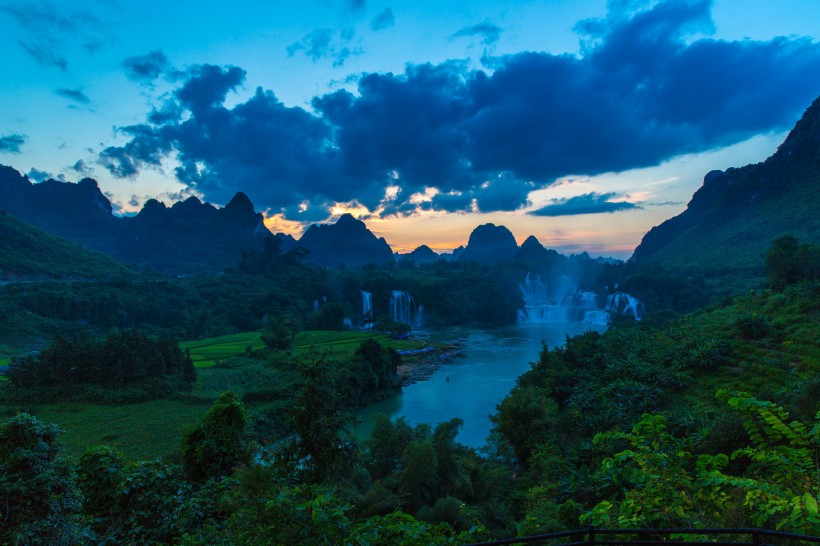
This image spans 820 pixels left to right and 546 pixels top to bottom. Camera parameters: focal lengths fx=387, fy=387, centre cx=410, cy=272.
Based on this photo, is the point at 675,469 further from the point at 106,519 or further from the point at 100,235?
the point at 100,235

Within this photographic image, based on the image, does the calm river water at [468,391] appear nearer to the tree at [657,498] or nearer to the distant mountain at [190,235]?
the tree at [657,498]

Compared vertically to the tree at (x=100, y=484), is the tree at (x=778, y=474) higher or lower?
higher

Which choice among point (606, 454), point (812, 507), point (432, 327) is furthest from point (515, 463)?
point (432, 327)

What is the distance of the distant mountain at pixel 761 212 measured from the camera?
74500 millimetres

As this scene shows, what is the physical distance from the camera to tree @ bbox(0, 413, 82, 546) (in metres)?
5.24

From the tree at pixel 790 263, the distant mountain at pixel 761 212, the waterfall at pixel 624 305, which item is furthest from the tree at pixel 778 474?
the distant mountain at pixel 761 212

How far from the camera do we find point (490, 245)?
625 ft

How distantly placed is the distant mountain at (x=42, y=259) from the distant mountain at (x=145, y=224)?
5493 centimetres

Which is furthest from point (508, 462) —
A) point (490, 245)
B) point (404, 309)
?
point (490, 245)

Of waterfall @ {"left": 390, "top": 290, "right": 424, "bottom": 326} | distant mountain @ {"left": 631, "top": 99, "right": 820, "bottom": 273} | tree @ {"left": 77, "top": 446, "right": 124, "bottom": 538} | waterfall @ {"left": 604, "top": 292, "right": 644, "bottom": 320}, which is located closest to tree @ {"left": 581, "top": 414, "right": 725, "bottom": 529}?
tree @ {"left": 77, "top": 446, "right": 124, "bottom": 538}

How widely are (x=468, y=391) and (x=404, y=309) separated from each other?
1945 inches

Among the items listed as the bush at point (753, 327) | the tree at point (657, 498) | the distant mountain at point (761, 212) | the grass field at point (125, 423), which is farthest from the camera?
the distant mountain at point (761, 212)

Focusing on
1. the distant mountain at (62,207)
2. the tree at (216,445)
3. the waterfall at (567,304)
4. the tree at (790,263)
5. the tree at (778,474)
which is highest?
the distant mountain at (62,207)

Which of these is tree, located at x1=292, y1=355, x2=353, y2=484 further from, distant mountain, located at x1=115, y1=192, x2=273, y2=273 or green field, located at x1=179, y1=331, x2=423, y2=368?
distant mountain, located at x1=115, y1=192, x2=273, y2=273
